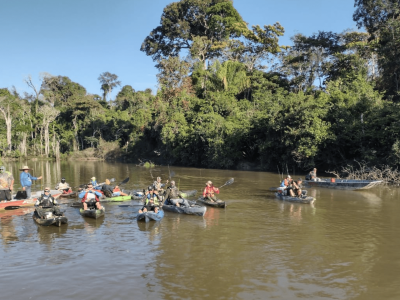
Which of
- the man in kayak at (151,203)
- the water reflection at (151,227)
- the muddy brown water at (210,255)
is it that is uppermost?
the man in kayak at (151,203)

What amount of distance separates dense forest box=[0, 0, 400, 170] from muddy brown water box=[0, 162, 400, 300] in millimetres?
13616

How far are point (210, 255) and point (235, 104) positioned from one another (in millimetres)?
34267

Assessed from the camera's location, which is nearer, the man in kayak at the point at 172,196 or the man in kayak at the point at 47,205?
the man in kayak at the point at 47,205

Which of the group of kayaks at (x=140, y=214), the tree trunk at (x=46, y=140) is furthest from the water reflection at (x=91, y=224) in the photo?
the tree trunk at (x=46, y=140)

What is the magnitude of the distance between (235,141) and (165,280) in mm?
29117

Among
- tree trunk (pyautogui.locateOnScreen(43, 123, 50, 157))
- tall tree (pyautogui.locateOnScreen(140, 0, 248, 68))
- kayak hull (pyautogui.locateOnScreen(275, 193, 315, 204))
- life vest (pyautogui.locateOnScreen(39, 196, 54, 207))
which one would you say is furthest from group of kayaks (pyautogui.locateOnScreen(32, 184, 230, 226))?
tree trunk (pyautogui.locateOnScreen(43, 123, 50, 157))

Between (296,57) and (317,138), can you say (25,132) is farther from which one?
(317,138)

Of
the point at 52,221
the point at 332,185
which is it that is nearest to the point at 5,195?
the point at 52,221

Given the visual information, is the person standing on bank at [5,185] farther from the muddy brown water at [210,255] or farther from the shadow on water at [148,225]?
the shadow on water at [148,225]

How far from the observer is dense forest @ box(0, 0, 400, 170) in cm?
2847

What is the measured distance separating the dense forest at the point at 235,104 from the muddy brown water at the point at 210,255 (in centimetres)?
1362

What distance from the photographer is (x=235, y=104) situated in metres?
42.3

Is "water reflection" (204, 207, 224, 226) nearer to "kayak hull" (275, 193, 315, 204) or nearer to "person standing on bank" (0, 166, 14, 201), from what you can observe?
"kayak hull" (275, 193, 315, 204)

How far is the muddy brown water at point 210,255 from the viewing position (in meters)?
7.23
